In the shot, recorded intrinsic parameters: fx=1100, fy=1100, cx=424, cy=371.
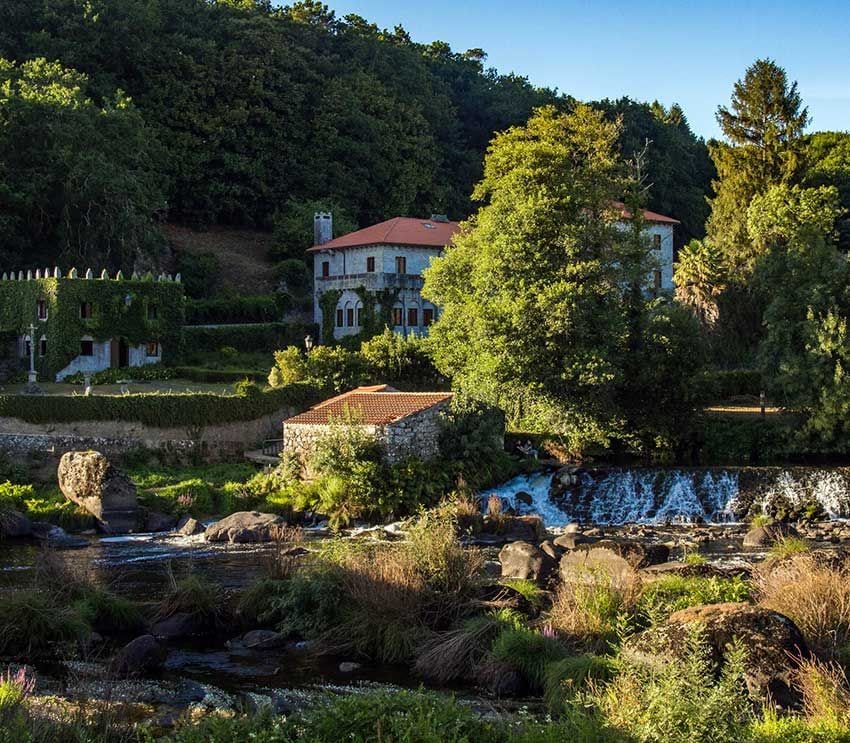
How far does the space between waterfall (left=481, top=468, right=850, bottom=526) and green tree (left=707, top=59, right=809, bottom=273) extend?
28.2 metres

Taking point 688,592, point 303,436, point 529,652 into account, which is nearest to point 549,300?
point 303,436

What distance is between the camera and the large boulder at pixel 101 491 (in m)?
34.0

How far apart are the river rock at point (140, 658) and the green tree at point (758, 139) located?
51350 millimetres

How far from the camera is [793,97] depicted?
211 feet

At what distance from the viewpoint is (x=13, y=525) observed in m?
32.1

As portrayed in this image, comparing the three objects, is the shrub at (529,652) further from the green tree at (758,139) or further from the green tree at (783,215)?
the green tree at (758,139)

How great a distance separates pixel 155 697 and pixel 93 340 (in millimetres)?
43155

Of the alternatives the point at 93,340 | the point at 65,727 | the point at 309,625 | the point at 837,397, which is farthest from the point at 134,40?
the point at 65,727

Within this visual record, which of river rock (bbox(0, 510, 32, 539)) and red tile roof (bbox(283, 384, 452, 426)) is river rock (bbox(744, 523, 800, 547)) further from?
river rock (bbox(0, 510, 32, 539))

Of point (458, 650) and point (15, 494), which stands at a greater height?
point (458, 650)

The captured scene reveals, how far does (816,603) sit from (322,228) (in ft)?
216

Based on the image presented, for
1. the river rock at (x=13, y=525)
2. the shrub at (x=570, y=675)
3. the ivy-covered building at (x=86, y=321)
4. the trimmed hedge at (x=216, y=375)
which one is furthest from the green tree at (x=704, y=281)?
the shrub at (x=570, y=675)

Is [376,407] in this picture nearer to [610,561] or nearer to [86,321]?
[610,561]

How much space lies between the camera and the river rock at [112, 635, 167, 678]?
17.6 meters
